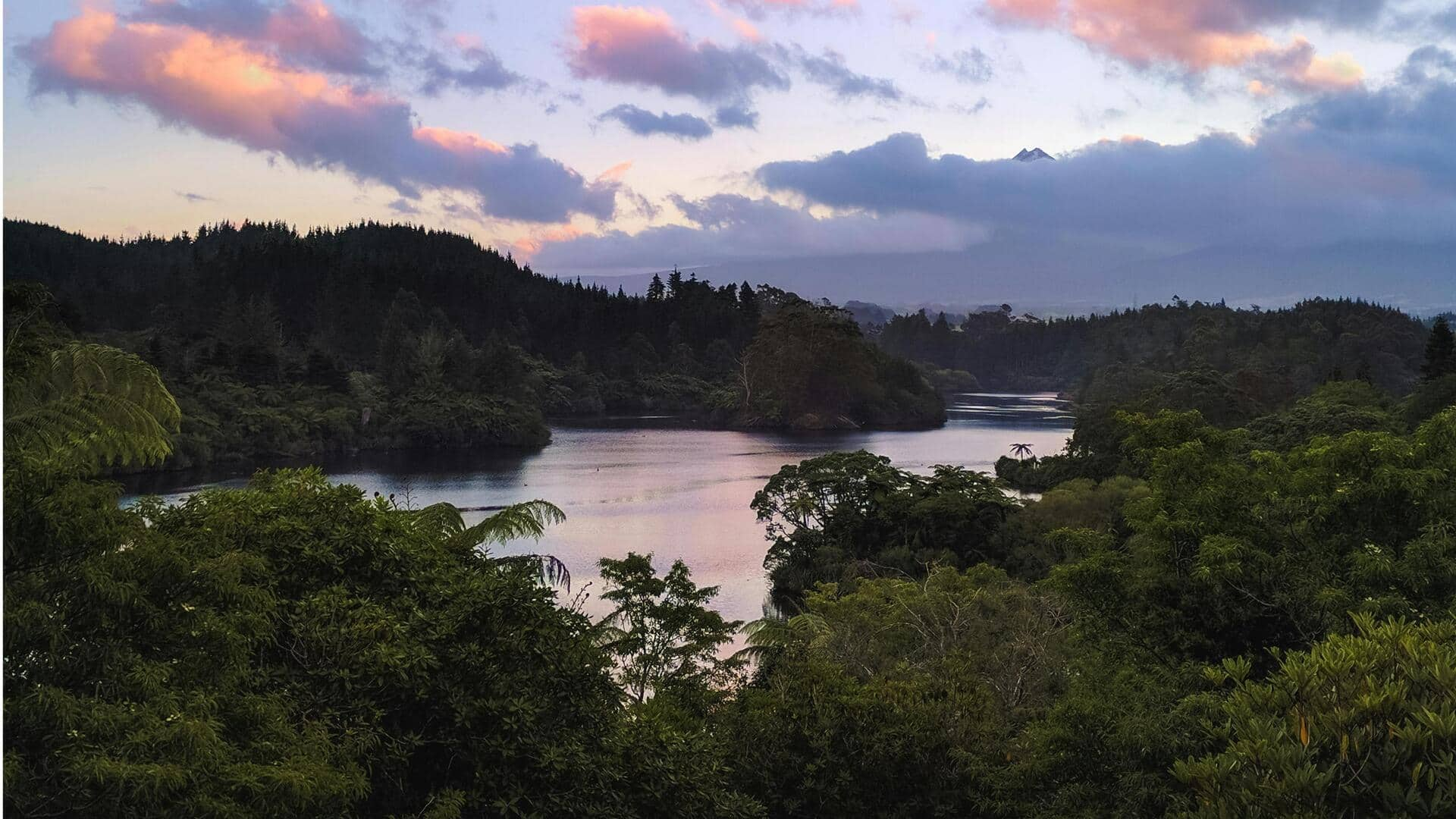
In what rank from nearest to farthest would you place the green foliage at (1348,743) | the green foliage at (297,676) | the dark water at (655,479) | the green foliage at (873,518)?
the green foliage at (1348,743), the green foliage at (297,676), the green foliage at (873,518), the dark water at (655,479)

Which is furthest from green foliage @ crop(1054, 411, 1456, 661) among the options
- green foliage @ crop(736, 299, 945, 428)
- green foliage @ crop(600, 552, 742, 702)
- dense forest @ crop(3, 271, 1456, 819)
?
green foliage @ crop(736, 299, 945, 428)

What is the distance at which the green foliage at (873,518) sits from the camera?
29.4 m

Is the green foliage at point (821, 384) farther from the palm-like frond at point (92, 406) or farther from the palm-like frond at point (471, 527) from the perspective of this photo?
the palm-like frond at point (92, 406)

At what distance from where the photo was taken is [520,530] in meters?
15.5

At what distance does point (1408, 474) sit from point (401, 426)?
57.2 meters

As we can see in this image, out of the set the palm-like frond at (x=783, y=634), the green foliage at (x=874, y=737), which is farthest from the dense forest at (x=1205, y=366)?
the palm-like frond at (x=783, y=634)

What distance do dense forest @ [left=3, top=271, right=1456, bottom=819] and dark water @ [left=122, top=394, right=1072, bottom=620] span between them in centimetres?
1243

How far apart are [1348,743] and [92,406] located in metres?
12.0

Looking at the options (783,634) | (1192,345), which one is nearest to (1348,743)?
(783,634)

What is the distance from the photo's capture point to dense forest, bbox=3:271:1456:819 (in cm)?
540

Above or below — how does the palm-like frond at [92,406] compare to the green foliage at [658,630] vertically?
above

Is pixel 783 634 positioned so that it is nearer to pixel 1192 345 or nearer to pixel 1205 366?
pixel 1205 366

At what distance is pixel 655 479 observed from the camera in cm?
4812

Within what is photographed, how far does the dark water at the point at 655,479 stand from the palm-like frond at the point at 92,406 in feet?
40.5
